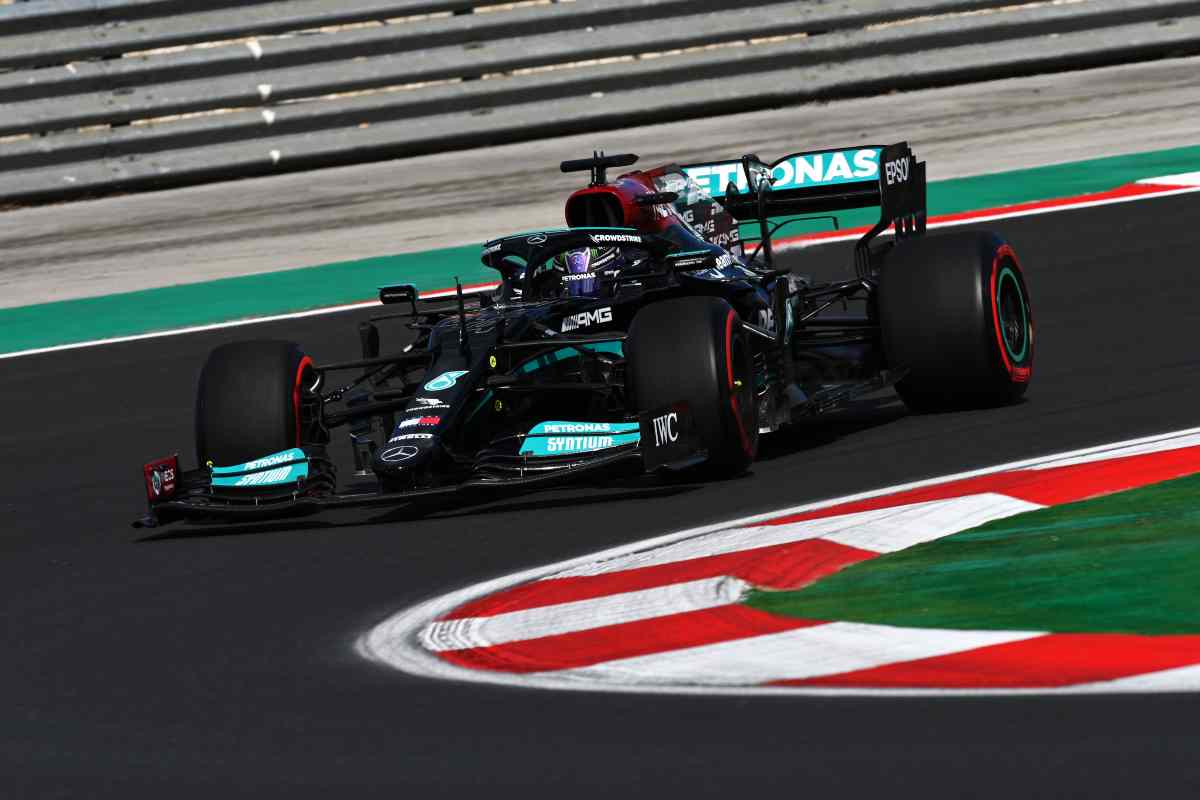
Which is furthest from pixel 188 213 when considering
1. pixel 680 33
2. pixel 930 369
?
pixel 930 369

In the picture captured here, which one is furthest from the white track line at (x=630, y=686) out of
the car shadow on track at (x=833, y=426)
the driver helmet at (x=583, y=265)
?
the driver helmet at (x=583, y=265)

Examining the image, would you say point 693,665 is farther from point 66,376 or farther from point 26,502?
point 66,376

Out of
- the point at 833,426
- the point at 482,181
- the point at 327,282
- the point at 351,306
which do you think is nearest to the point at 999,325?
the point at 833,426

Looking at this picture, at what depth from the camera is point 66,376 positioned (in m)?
12.4

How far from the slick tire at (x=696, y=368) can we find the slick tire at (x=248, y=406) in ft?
4.98

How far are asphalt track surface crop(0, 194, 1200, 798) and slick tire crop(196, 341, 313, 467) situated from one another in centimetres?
43

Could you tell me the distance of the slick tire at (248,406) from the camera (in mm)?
8391

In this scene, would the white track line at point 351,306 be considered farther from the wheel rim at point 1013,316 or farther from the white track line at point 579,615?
the white track line at point 579,615

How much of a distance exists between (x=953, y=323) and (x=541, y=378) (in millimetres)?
1762

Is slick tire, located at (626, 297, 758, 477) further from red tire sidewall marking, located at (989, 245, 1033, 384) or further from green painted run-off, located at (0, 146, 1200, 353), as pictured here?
green painted run-off, located at (0, 146, 1200, 353)

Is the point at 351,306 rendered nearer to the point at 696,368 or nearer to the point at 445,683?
the point at 696,368

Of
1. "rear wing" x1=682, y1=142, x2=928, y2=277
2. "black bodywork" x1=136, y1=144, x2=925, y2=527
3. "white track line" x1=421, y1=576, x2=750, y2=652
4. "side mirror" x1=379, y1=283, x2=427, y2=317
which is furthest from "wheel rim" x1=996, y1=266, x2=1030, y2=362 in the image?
"white track line" x1=421, y1=576, x2=750, y2=652

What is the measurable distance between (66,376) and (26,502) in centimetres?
336

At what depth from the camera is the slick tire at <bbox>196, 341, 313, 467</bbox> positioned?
839cm
